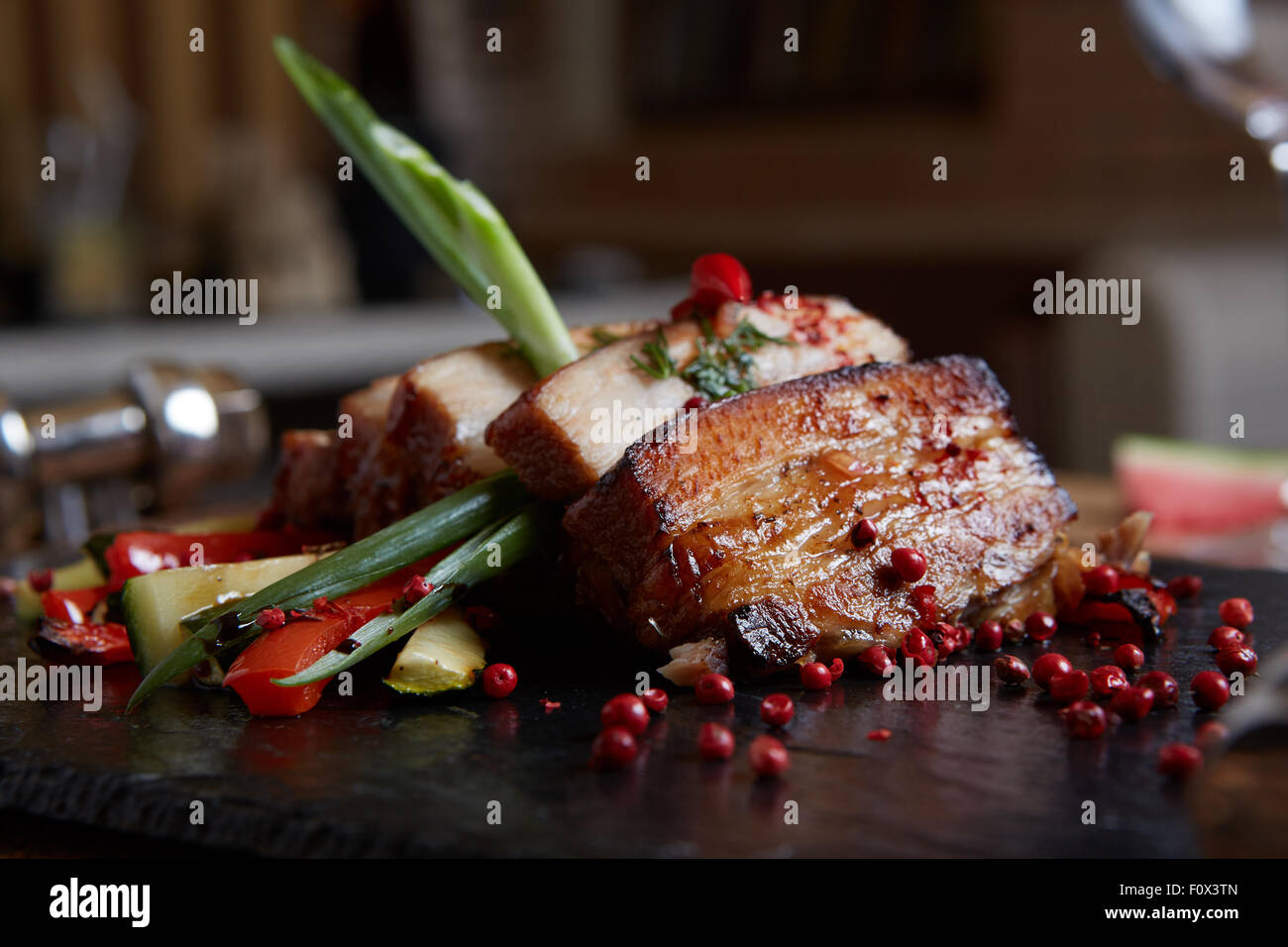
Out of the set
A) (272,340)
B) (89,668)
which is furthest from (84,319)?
(89,668)

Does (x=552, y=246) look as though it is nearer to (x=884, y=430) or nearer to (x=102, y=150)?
(x=102, y=150)

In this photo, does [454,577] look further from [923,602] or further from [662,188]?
[662,188]

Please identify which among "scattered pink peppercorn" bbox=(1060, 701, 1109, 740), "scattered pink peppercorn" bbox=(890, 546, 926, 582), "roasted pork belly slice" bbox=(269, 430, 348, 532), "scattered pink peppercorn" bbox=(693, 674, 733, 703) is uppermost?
"roasted pork belly slice" bbox=(269, 430, 348, 532)

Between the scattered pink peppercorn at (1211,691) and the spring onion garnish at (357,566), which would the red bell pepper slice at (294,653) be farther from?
the scattered pink peppercorn at (1211,691)

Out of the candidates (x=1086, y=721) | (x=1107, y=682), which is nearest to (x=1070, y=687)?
(x=1107, y=682)

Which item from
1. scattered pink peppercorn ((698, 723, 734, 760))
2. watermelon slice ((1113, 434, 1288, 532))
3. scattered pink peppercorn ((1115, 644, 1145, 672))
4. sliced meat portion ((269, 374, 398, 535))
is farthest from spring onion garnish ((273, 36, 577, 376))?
watermelon slice ((1113, 434, 1288, 532))

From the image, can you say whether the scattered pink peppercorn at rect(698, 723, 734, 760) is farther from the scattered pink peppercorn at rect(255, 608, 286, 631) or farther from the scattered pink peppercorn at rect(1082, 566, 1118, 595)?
the scattered pink peppercorn at rect(1082, 566, 1118, 595)
